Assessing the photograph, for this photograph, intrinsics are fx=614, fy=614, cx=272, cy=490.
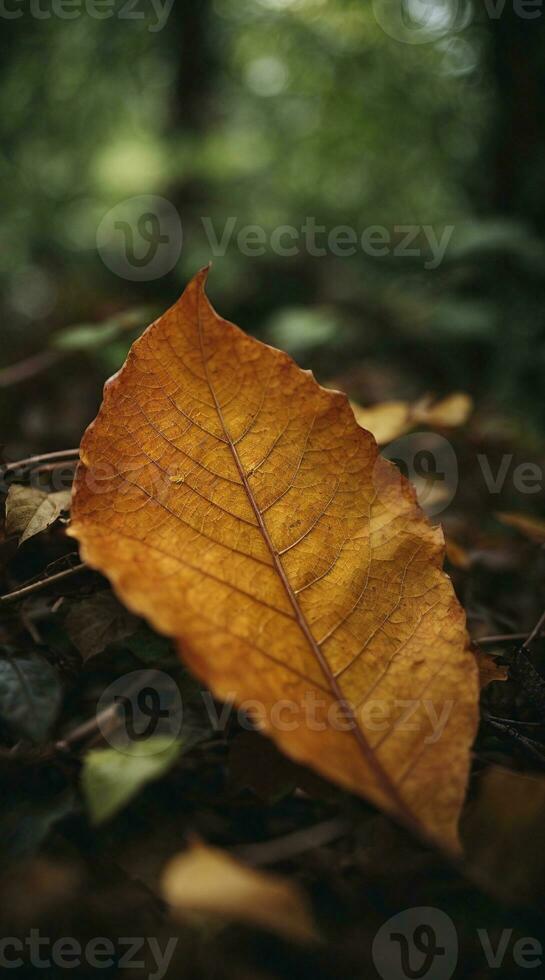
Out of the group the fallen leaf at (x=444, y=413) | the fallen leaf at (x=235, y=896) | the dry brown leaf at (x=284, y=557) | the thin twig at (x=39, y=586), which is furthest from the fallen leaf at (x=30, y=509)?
the fallen leaf at (x=444, y=413)

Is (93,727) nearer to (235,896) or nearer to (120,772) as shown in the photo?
(120,772)

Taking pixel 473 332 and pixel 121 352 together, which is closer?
pixel 121 352

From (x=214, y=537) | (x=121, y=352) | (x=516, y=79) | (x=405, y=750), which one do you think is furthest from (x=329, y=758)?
(x=516, y=79)

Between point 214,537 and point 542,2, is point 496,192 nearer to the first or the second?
point 542,2

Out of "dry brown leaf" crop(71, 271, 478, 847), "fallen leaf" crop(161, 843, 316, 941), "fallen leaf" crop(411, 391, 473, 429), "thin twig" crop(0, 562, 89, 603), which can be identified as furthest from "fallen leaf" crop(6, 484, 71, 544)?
"fallen leaf" crop(411, 391, 473, 429)

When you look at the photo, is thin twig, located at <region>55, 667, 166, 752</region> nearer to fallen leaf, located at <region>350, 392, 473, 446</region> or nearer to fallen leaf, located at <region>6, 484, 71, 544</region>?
fallen leaf, located at <region>6, 484, 71, 544</region>

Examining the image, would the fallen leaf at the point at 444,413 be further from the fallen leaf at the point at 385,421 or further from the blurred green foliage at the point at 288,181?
the blurred green foliage at the point at 288,181

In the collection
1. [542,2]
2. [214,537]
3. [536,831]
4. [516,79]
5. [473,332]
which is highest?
[542,2]
